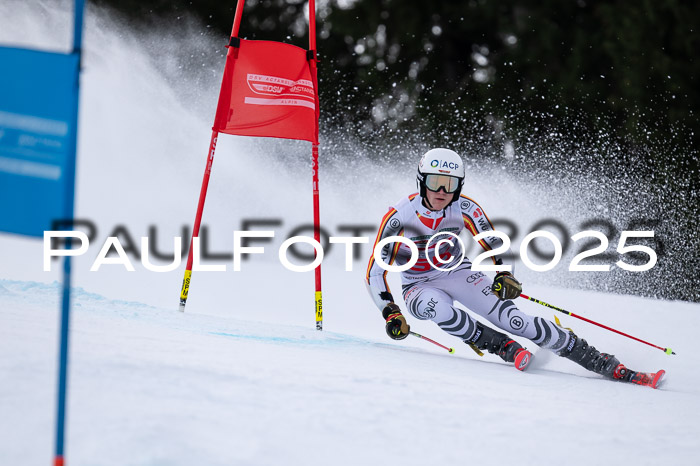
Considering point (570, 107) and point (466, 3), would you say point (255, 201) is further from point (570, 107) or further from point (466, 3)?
point (466, 3)

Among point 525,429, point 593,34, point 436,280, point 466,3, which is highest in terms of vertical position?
point 466,3

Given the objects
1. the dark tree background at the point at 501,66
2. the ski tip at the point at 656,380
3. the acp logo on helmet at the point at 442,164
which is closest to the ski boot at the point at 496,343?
the ski tip at the point at 656,380

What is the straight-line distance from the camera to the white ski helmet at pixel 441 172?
16.0 feet

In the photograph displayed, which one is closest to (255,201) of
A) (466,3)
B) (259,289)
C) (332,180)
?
(332,180)

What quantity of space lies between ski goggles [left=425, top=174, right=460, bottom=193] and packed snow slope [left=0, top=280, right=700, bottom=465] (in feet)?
3.41

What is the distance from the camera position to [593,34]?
15.9 metres

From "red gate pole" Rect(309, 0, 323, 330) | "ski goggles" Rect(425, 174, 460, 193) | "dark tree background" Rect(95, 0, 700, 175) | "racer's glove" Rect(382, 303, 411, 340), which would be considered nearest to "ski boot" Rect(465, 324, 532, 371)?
"racer's glove" Rect(382, 303, 411, 340)

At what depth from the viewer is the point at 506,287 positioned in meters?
4.72

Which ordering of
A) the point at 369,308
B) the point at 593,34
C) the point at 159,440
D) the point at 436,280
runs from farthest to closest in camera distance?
1. the point at 593,34
2. the point at 369,308
3. the point at 436,280
4. the point at 159,440

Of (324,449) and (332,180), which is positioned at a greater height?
(332,180)

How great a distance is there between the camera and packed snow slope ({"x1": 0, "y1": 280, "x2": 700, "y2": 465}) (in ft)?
8.02

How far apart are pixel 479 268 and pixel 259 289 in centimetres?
306

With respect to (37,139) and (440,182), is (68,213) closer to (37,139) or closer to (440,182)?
(37,139)

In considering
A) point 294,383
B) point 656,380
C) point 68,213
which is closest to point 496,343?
point 656,380
